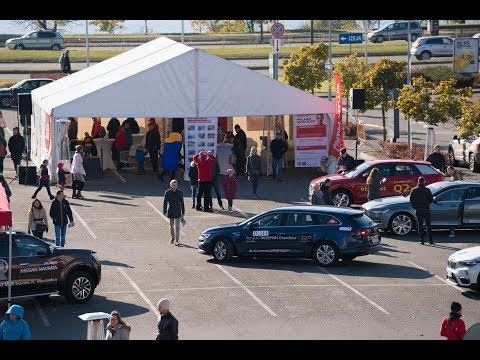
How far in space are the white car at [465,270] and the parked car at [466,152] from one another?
1457cm

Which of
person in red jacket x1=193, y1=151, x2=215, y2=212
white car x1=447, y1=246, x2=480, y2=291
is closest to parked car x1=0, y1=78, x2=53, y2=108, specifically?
person in red jacket x1=193, y1=151, x2=215, y2=212

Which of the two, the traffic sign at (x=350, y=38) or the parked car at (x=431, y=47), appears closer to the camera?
the traffic sign at (x=350, y=38)

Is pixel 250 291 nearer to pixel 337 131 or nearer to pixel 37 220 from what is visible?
pixel 37 220

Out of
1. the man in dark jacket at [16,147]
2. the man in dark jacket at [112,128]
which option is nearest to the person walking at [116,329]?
the man in dark jacket at [16,147]

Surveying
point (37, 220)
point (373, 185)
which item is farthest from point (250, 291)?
point (373, 185)

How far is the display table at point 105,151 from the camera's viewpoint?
3172 centimetres

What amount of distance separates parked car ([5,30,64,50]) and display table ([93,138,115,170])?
40.6 meters

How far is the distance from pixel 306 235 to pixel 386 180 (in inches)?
269

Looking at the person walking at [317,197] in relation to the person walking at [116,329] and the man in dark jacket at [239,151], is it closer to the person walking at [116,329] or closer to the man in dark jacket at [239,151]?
the man in dark jacket at [239,151]

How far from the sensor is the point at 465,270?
16.7m

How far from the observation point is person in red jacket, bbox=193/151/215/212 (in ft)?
82.9

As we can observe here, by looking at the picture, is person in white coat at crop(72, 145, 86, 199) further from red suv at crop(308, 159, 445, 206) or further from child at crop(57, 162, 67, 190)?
red suv at crop(308, 159, 445, 206)

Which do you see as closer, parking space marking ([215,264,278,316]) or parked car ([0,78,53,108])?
parking space marking ([215,264,278,316])
